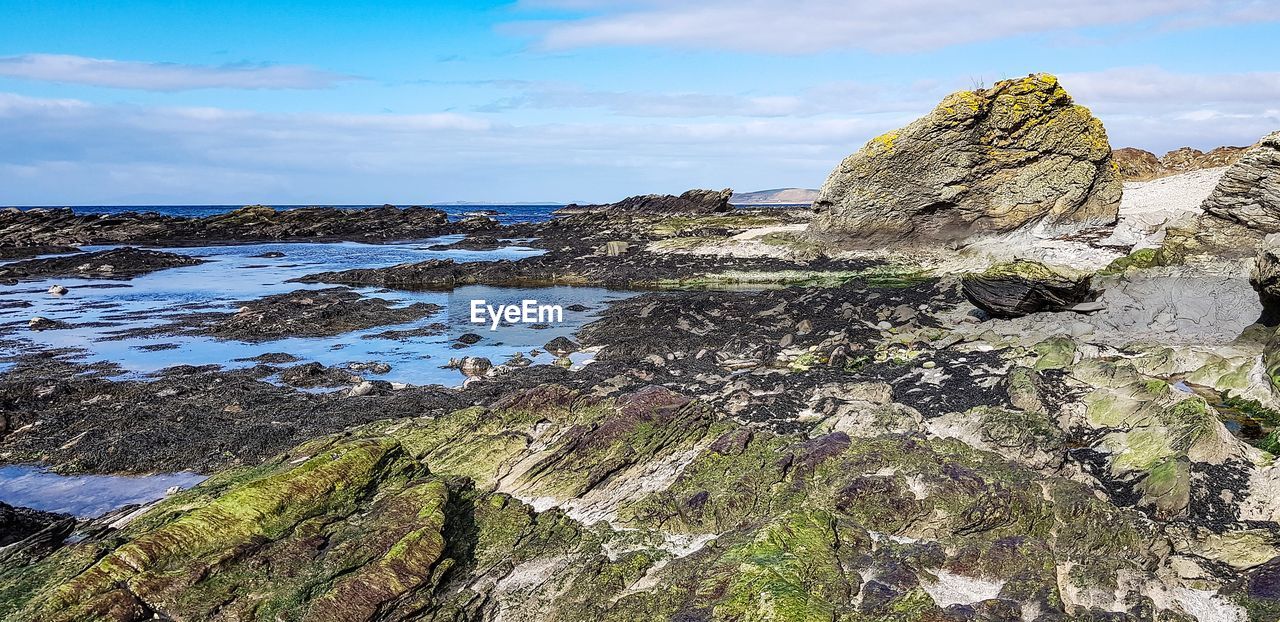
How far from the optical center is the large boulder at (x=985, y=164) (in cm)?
3106

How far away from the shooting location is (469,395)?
45.0 ft

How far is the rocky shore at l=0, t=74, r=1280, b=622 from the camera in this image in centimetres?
613

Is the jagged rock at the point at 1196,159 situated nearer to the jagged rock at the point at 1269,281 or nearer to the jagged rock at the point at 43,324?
the jagged rock at the point at 1269,281

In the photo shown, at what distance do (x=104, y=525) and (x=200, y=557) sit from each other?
193 centimetres

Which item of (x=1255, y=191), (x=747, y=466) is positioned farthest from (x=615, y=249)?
(x=747, y=466)

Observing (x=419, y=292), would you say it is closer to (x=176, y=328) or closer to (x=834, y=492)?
(x=176, y=328)

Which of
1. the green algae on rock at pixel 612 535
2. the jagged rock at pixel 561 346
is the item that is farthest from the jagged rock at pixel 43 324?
the green algae on rock at pixel 612 535

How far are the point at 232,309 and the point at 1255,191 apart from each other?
28.1 metres

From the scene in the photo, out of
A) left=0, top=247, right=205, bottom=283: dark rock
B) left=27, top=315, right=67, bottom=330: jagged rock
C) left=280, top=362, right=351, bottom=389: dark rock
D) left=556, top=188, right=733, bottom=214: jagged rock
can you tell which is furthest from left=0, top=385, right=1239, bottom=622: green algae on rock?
left=556, top=188, right=733, bottom=214: jagged rock

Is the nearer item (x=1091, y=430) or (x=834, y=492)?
(x=834, y=492)

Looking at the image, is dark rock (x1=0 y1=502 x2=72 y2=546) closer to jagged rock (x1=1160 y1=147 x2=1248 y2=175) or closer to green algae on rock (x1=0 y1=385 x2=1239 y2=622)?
green algae on rock (x1=0 y1=385 x2=1239 y2=622)

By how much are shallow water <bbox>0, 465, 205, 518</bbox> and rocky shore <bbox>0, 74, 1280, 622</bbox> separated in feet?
1.26

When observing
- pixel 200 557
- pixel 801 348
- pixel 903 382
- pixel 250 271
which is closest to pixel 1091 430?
pixel 903 382

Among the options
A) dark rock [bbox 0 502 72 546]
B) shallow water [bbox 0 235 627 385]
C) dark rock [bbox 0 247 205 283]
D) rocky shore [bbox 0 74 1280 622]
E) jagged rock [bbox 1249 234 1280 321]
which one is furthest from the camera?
dark rock [bbox 0 247 205 283]
